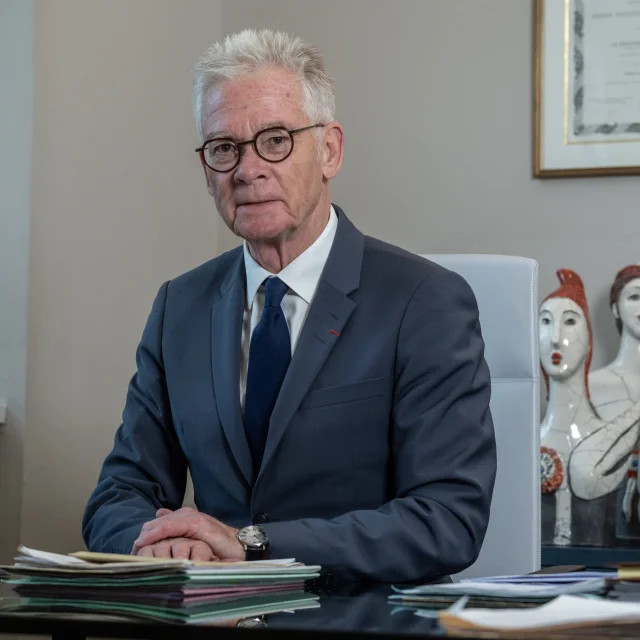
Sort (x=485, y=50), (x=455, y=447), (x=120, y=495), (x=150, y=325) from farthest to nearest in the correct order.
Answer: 1. (x=485, y=50)
2. (x=150, y=325)
3. (x=120, y=495)
4. (x=455, y=447)

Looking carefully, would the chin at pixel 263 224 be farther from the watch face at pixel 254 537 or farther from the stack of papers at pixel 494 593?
the stack of papers at pixel 494 593

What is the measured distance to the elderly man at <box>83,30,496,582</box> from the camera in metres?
1.53

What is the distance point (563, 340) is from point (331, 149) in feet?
3.01

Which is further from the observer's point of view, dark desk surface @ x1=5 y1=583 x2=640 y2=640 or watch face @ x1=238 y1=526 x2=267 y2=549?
watch face @ x1=238 y1=526 x2=267 y2=549

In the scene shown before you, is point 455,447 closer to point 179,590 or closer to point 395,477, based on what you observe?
point 395,477

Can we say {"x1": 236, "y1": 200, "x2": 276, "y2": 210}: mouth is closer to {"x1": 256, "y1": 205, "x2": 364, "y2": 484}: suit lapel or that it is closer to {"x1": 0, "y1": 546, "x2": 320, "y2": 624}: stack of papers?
{"x1": 256, "y1": 205, "x2": 364, "y2": 484}: suit lapel

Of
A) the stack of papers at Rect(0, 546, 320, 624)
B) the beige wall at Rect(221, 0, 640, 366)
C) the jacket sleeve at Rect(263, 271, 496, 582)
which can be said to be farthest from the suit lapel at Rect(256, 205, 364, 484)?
the beige wall at Rect(221, 0, 640, 366)

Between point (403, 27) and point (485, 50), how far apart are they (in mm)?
249

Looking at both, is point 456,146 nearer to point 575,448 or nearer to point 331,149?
point 575,448

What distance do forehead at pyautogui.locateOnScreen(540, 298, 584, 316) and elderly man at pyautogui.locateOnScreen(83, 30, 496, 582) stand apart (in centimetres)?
83

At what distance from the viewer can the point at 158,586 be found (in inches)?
38.0

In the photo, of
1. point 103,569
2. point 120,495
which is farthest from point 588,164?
point 103,569

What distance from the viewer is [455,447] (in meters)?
1.50

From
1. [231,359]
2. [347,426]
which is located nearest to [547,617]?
[347,426]
